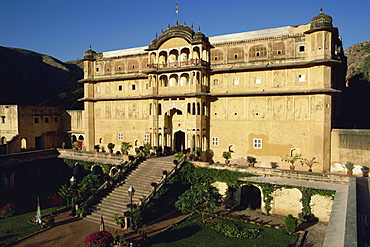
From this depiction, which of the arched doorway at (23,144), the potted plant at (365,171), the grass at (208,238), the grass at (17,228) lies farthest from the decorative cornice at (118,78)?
the potted plant at (365,171)

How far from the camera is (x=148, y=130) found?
28.7 metres

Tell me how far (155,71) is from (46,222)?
50.9 feet

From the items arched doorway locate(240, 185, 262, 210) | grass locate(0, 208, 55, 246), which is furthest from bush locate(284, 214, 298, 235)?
grass locate(0, 208, 55, 246)

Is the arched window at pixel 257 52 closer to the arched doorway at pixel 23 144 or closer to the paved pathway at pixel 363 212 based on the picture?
the paved pathway at pixel 363 212

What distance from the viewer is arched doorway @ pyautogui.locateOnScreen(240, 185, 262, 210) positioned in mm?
20516

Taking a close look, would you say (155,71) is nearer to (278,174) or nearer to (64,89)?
(278,174)

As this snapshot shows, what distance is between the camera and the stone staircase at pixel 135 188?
18.3 metres

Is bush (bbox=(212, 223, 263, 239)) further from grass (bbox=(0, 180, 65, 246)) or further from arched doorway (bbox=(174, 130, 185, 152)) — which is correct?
arched doorway (bbox=(174, 130, 185, 152))

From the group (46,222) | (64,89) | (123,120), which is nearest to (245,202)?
(46,222)

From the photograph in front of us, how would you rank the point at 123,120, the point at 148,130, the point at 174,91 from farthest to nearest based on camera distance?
the point at 123,120 → the point at 148,130 → the point at 174,91

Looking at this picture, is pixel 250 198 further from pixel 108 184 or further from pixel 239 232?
pixel 108 184

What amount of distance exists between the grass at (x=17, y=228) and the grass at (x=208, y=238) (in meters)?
7.74

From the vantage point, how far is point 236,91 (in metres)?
24.5

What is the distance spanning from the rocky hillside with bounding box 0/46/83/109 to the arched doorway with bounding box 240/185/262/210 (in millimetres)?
33490
